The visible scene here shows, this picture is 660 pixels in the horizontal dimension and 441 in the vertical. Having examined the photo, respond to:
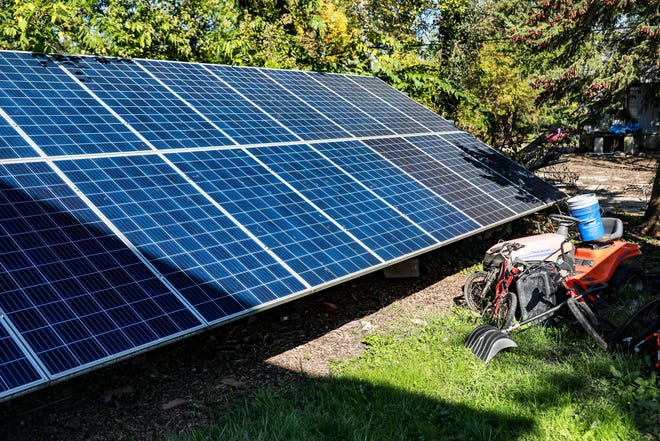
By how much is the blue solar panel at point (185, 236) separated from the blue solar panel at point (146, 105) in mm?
855

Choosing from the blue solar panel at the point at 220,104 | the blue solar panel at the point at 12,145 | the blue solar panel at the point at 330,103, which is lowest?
the blue solar panel at the point at 330,103

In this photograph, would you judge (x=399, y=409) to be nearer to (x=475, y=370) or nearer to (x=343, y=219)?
(x=475, y=370)

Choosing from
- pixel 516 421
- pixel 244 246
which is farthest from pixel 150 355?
pixel 516 421

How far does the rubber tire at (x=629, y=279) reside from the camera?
858 cm

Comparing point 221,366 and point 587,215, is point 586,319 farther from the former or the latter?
point 221,366

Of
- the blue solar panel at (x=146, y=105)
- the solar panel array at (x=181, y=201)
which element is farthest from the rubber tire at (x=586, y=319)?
the blue solar panel at (x=146, y=105)

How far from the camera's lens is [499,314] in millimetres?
7547

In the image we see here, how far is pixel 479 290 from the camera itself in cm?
884

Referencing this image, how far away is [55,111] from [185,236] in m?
2.33

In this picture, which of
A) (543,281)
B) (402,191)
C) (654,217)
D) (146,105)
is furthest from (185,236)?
(654,217)

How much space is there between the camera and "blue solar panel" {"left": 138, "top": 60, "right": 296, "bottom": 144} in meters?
8.17

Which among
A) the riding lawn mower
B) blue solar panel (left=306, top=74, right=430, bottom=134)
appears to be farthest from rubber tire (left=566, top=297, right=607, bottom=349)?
blue solar panel (left=306, top=74, right=430, bottom=134)

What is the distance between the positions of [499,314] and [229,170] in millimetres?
3745

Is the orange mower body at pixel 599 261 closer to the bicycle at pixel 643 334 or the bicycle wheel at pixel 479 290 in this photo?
the bicycle wheel at pixel 479 290
